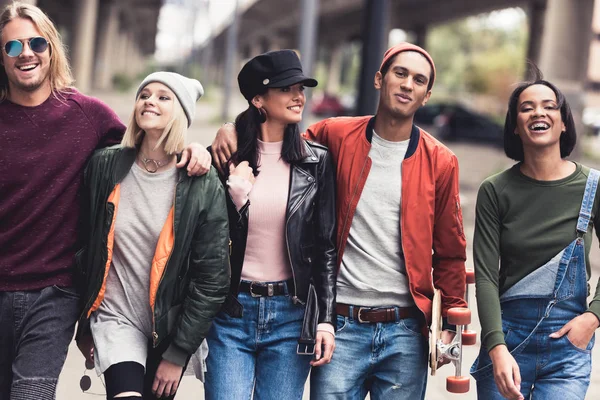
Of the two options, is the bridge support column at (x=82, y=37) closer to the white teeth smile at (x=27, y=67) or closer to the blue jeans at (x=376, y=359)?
the white teeth smile at (x=27, y=67)

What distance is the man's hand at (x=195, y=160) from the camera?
339 cm

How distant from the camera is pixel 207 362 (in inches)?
140

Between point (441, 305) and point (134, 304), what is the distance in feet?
4.25

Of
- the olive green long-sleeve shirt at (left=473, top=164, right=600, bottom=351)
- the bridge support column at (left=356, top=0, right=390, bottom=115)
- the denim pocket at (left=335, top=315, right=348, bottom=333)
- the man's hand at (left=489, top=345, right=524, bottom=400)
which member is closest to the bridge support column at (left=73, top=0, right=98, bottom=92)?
the bridge support column at (left=356, top=0, right=390, bottom=115)

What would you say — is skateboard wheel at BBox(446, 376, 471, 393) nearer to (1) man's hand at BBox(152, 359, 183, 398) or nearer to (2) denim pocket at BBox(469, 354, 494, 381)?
(2) denim pocket at BBox(469, 354, 494, 381)

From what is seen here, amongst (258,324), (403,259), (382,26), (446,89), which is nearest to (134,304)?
(258,324)

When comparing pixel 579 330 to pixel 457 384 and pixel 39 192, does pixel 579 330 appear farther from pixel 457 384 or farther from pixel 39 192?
pixel 39 192

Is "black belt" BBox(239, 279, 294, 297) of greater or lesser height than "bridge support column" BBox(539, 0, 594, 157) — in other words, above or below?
below

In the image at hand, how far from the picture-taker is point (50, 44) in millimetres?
3648

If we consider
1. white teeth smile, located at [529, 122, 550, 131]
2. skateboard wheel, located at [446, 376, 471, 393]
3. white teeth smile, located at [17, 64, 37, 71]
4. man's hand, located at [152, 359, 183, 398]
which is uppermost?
white teeth smile, located at [17, 64, 37, 71]

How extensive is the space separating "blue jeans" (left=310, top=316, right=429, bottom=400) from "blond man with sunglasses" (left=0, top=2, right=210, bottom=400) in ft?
3.14

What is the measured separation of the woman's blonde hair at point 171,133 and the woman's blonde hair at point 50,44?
40 centimetres

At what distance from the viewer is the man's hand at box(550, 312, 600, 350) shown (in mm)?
3334

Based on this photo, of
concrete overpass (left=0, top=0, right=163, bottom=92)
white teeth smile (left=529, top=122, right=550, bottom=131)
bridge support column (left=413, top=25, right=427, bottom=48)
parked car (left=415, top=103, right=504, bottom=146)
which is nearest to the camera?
white teeth smile (left=529, top=122, right=550, bottom=131)
